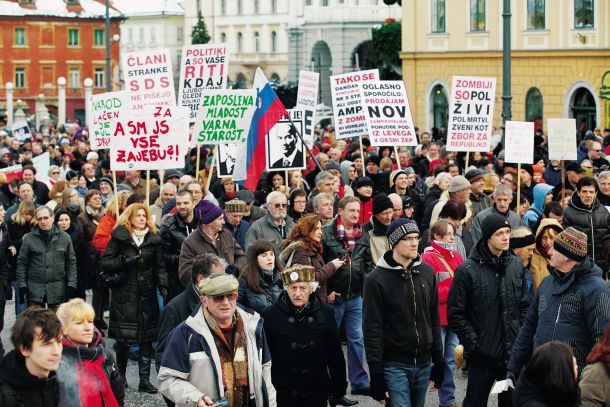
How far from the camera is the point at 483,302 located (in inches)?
374

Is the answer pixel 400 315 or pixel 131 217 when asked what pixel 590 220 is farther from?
pixel 131 217

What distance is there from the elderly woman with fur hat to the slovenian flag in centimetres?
873

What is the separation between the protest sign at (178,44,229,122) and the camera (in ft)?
62.4

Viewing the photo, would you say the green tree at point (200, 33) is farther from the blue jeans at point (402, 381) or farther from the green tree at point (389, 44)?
the blue jeans at point (402, 381)

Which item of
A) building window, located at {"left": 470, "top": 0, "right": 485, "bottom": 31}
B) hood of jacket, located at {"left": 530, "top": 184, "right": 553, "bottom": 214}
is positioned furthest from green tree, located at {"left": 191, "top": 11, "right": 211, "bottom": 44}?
hood of jacket, located at {"left": 530, "top": 184, "right": 553, "bottom": 214}

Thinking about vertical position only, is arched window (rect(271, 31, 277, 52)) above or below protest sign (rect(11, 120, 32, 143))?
above

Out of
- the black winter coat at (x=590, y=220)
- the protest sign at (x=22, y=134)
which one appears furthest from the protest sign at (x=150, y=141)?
the protest sign at (x=22, y=134)

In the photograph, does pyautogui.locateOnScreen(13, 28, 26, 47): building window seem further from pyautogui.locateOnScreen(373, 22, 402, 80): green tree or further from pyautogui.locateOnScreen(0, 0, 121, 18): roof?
pyautogui.locateOnScreen(373, 22, 402, 80): green tree

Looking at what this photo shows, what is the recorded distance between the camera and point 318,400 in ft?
28.7

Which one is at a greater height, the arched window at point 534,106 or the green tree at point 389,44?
the green tree at point 389,44

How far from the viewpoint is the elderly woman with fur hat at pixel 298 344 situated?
870 centimetres

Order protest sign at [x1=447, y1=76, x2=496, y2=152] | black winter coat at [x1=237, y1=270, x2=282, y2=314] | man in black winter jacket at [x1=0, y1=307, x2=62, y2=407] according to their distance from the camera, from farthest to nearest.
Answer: protest sign at [x1=447, y1=76, x2=496, y2=152], black winter coat at [x1=237, y1=270, x2=282, y2=314], man in black winter jacket at [x1=0, y1=307, x2=62, y2=407]

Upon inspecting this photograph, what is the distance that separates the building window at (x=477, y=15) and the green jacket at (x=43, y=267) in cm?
2987

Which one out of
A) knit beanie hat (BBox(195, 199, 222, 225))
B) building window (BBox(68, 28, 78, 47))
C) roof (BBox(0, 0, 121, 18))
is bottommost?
knit beanie hat (BBox(195, 199, 222, 225))
